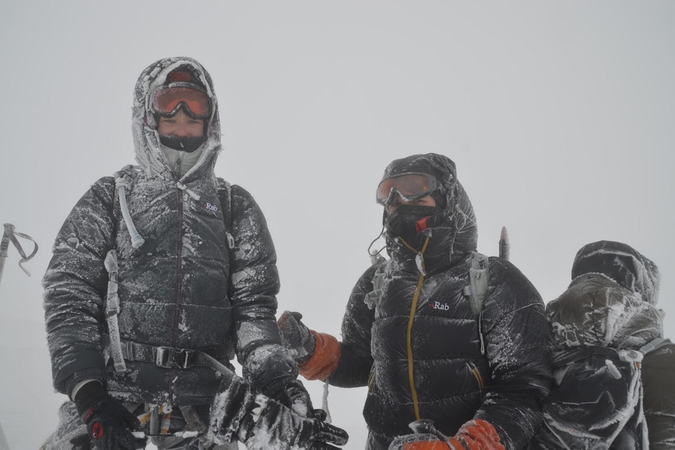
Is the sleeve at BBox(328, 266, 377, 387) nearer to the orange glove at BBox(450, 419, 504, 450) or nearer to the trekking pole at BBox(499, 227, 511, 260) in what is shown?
the trekking pole at BBox(499, 227, 511, 260)

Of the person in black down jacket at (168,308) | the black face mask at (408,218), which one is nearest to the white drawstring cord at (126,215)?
the person in black down jacket at (168,308)

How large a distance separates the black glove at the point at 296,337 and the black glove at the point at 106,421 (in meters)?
1.48

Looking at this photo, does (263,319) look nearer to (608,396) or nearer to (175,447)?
(175,447)

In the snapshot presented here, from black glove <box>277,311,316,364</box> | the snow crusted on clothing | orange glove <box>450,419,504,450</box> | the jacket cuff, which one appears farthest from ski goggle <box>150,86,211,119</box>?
the snow crusted on clothing

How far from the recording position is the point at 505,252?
152 inches

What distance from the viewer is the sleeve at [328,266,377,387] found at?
390 centimetres

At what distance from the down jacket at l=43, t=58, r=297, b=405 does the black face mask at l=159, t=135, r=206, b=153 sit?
8cm

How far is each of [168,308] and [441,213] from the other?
76.5 inches

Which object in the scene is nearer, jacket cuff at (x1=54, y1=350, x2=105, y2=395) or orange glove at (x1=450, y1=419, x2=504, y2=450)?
jacket cuff at (x1=54, y1=350, x2=105, y2=395)

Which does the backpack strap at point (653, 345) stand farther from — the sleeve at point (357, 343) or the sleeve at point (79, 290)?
the sleeve at point (79, 290)

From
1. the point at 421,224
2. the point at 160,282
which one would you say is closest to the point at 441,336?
the point at 421,224

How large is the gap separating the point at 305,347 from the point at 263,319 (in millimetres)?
999

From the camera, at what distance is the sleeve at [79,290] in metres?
2.23

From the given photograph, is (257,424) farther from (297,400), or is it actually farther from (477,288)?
(477,288)
